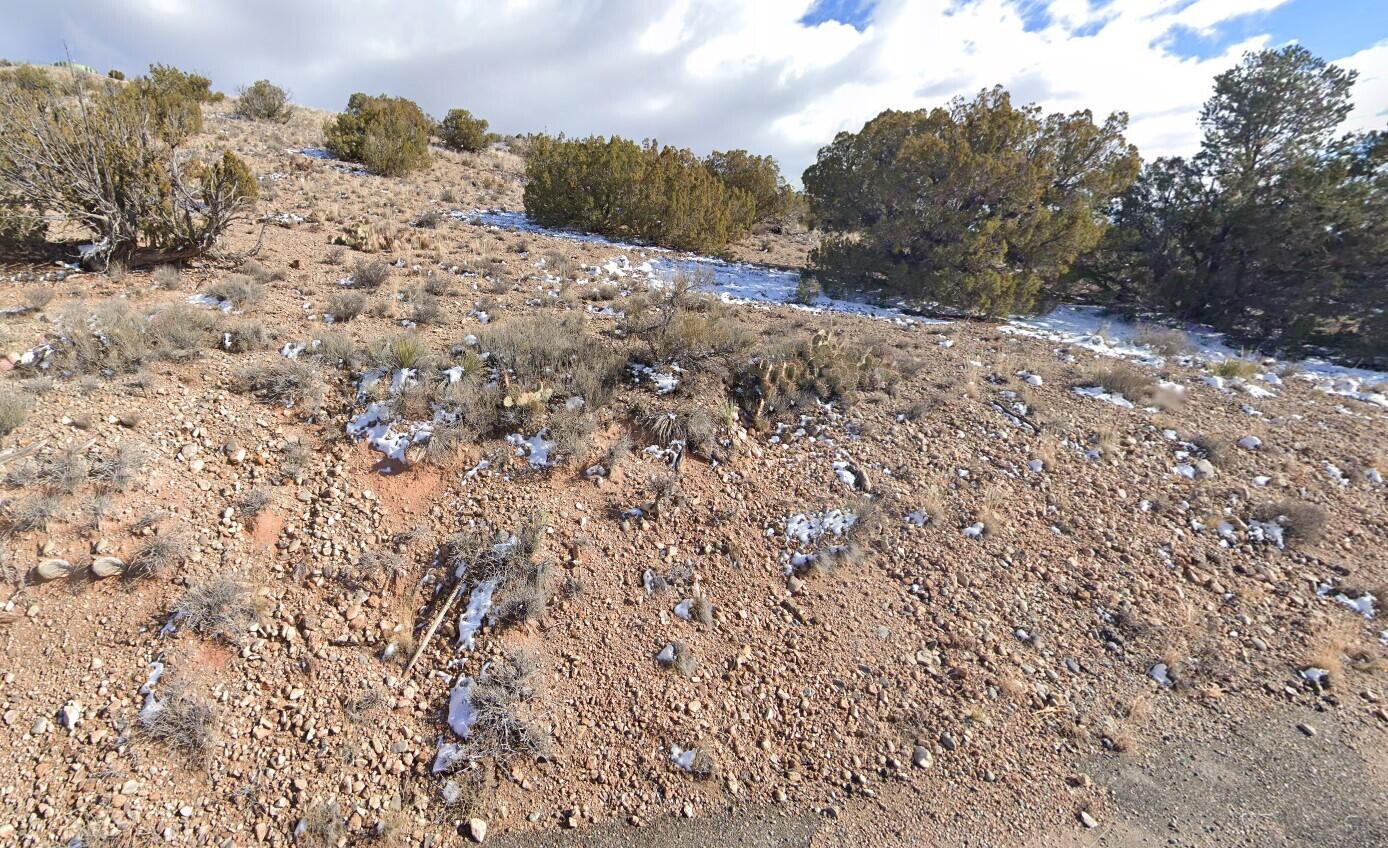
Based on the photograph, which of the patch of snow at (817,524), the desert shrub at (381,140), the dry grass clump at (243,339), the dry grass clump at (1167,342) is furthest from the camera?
the desert shrub at (381,140)

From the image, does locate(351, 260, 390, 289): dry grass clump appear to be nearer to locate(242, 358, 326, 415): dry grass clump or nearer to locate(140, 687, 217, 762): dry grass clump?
locate(242, 358, 326, 415): dry grass clump

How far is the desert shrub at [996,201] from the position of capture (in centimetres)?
995

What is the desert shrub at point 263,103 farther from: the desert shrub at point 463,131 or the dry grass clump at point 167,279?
the dry grass clump at point 167,279

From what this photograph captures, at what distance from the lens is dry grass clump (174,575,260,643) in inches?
143

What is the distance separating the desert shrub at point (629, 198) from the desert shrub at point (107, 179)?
6.89 meters

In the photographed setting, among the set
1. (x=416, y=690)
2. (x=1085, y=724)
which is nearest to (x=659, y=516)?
(x=416, y=690)

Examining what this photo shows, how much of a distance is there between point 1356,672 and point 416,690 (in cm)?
694

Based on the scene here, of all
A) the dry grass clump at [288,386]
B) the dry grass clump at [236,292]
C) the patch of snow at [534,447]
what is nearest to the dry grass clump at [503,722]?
the patch of snow at [534,447]

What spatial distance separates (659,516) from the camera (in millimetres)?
4758

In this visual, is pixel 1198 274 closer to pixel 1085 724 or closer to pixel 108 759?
pixel 1085 724

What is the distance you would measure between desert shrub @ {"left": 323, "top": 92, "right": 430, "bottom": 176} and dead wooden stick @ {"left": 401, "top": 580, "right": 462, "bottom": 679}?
1603 cm

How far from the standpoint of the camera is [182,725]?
3.25m

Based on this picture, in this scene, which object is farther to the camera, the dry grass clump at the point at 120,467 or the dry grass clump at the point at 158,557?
the dry grass clump at the point at 120,467

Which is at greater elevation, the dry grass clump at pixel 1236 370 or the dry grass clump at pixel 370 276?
the dry grass clump at pixel 370 276
